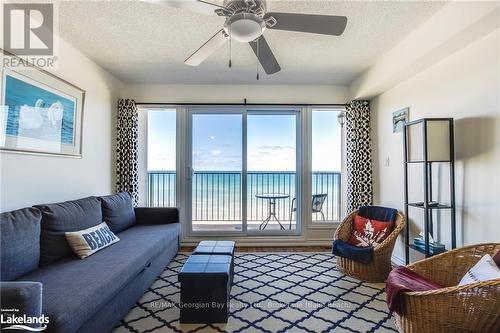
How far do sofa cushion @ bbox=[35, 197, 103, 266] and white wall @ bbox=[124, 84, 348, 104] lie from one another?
2148 mm

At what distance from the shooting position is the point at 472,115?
2098 millimetres

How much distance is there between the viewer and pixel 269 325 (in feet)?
6.41

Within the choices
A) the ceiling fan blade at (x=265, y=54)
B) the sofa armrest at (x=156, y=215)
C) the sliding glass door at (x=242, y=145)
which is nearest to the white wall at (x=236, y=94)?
the sliding glass door at (x=242, y=145)

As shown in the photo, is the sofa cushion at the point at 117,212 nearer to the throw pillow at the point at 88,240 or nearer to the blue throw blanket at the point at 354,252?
the throw pillow at the point at 88,240

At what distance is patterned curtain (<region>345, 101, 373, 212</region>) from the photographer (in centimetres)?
366

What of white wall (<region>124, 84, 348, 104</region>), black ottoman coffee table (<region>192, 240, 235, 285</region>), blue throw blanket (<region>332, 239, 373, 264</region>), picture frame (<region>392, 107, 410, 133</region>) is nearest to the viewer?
black ottoman coffee table (<region>192, 240, 235, 285</region>)

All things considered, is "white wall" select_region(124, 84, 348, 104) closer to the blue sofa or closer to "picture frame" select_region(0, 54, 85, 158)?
"picture frame" select_region(0, 54, 85, 158)

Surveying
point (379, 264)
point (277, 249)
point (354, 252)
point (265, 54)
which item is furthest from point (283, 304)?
point (265, 54)

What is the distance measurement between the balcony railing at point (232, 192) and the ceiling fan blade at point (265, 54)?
2.53 m

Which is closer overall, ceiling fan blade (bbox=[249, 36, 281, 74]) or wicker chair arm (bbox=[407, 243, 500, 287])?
wicker chair arm (bbox=[407, 243, 500, 287])

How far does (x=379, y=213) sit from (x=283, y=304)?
164cm

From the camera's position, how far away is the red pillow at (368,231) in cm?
285

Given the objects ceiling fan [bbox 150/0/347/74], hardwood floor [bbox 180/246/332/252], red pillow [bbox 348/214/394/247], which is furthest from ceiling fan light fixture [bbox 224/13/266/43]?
hardwood floor [bbox 180/246/332/252]

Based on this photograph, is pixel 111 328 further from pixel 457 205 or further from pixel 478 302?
pixel 457 205
